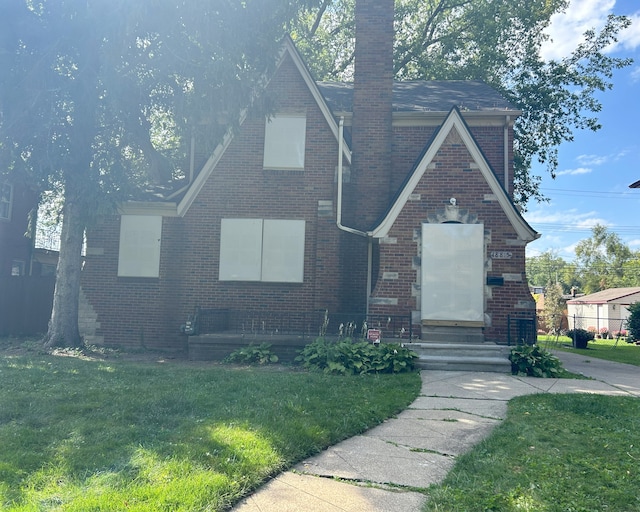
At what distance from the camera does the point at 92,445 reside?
4.20 metres

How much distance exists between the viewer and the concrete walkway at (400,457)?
3295mm

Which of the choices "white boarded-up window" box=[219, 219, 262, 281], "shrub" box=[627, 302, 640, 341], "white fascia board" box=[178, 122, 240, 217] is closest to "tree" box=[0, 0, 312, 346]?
"white fascia board" box=[178, 122, 240, 217]

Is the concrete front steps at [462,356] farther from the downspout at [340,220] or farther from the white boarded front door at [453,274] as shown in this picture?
the downspout at [340,220]

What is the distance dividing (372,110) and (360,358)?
22.5ft

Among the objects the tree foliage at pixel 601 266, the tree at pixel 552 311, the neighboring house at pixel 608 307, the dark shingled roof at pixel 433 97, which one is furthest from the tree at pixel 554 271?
the dark shingled roof at pixel 433 97

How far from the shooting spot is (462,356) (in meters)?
9.35

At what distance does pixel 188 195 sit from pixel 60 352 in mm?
4635

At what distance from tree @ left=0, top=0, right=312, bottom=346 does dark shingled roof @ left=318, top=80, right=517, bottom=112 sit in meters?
3.54

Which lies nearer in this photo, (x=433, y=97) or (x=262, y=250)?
(x=262, y=250)

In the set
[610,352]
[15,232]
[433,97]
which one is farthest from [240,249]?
[610,352]

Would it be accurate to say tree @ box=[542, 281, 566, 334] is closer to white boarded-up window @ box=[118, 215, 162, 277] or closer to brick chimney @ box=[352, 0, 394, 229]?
brick chimney @ box=[352, 0, 394, 229]

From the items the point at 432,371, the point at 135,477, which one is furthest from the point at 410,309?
the point at 135,477

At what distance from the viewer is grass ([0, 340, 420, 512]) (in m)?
3.19

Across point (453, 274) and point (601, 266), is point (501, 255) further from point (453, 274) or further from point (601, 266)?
point (601, 266)
